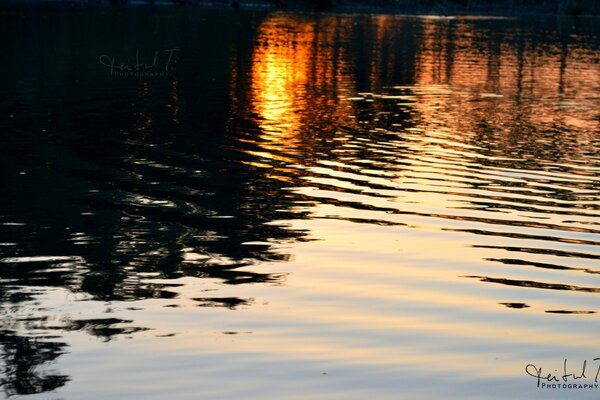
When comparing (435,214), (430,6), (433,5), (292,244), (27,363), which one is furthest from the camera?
(430,6)

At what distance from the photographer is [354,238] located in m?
16.5

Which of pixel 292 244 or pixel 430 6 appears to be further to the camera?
pixel 430 6

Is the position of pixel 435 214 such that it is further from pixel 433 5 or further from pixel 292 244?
pixel 433 5

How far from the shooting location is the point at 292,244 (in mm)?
15945

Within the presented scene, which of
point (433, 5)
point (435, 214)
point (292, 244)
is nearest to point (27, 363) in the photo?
point (292, 244)

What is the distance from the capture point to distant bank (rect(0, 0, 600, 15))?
155087mm

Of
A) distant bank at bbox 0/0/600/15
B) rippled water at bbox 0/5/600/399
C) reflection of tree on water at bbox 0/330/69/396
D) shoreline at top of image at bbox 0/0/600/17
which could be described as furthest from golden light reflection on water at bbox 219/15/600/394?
distant bank at bbox 0/0/600/15

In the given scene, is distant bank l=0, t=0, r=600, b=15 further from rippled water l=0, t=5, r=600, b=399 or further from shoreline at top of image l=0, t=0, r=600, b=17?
rippled water l=0, t=5, r=600, b=399

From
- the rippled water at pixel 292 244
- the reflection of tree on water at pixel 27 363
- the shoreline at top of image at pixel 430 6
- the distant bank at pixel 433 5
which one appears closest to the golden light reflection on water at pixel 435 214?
the rippled water at pixel 292 244

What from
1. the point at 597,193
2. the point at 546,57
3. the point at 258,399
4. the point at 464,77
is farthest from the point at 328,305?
the point at 546,57

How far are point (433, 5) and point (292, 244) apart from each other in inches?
6395

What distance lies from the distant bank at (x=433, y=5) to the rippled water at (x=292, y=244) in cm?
11730

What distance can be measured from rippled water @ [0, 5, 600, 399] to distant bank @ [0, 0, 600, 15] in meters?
117

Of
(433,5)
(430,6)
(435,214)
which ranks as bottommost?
(435,214)
